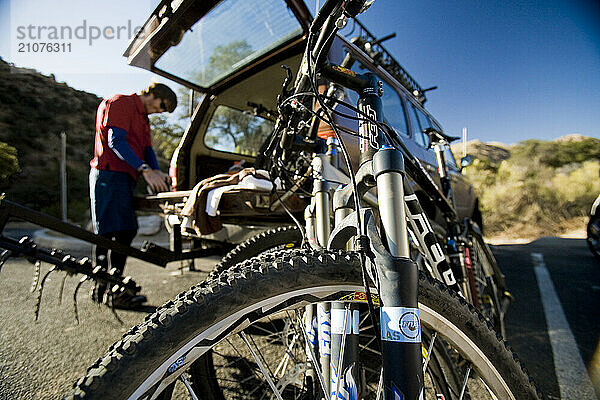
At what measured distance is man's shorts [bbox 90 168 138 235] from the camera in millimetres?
2906

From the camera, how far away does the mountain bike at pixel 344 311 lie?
0.67 meters

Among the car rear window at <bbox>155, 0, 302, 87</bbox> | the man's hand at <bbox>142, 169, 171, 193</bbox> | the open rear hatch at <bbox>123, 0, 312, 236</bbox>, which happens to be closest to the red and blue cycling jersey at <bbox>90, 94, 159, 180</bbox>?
the man's hand at <bbox>142, 169, 171, 193</bbox>

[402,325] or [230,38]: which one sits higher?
[230,38]

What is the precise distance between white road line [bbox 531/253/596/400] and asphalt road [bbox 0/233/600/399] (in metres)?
0.02

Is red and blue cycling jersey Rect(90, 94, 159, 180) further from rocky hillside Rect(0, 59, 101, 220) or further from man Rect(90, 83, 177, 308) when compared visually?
rocky hillside Rect(0, 59, 101, 220)

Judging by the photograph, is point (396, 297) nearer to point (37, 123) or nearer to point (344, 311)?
point (344, 311)

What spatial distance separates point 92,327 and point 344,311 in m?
2.55

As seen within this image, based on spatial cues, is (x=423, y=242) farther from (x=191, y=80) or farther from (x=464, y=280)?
(x=191, y=80)

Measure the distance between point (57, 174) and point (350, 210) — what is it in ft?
9.70

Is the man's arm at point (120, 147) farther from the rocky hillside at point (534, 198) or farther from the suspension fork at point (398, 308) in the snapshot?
the rocky hillside at point (534, 198)

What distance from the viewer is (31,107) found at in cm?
210

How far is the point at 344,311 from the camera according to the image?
3.34ft

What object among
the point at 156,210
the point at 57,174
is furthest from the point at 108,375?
the point at 57,174

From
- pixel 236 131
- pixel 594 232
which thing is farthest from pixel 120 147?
pixel 594 232
